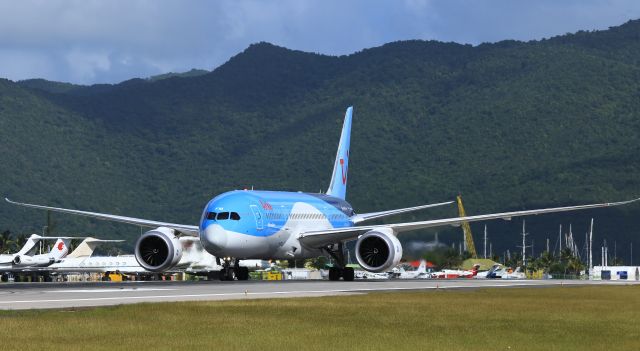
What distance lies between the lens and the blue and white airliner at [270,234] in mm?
51656

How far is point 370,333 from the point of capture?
77.4 ft

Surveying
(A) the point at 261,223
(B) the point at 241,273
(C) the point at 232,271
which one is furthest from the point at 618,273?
(A) the point at 261,223

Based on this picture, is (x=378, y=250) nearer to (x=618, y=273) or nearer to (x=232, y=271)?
(x=232, y=271)

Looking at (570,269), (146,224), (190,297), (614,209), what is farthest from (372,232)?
(614,209)

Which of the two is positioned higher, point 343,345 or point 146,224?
point 146,224

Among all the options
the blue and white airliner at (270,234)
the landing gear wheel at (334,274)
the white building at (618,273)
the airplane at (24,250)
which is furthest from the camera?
the white building at (618,273)

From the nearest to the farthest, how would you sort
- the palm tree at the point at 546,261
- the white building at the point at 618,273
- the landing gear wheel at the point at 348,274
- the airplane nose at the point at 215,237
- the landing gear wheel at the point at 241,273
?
1. the airplane nose at the point at 215,237
2. the landing gear wheel at the point at 241,273
3. the landing gear wheel at the point at 348,274
4. the white building at the point at 618,273
5. the palm tree at the point at 546,261

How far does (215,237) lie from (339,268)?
941 cm

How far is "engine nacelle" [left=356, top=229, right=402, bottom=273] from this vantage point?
52875mm

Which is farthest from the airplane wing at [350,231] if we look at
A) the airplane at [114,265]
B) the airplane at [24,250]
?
the airplane at [24,250]

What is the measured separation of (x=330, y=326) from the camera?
82.3 ft

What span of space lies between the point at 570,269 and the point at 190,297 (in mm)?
148006

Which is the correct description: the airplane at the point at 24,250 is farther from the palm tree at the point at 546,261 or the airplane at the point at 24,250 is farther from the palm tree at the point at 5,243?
the palm tree at the point at 546,261

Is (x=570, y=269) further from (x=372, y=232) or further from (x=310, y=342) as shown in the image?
(x=310, y=342)
